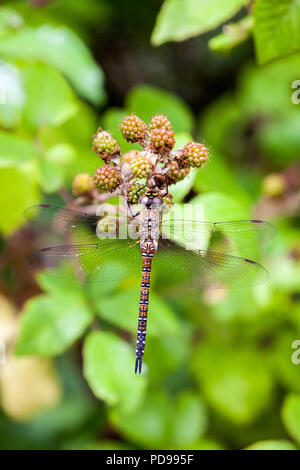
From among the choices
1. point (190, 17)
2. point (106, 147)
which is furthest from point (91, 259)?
point (190, 17)

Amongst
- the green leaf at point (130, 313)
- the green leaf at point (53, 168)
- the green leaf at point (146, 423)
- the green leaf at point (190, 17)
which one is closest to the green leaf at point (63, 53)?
the green leaf at point (53, 168)

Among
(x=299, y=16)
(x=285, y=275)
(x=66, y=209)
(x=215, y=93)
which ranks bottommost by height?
(x=285, y=275)

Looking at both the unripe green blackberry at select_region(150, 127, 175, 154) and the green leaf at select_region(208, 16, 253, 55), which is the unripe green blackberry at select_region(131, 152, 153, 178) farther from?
the green leaf at select_region(208, 16, 253, 55)

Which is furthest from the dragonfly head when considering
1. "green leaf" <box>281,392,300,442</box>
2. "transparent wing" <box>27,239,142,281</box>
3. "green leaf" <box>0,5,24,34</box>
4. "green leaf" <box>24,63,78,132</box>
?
"green leaf" <box>0,5,24,34</box>

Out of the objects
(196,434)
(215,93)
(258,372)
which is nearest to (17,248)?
(196,434)

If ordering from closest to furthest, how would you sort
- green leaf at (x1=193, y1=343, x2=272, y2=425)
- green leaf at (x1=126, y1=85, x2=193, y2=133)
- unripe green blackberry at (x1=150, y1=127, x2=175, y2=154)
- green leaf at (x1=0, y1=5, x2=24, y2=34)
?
unripe green blackberry at (x1=150, y1=127, x2=175, y2=154) < green leaf at (x1=0, y1=5, x2=24, y2=34) < green leaf at (x1=126, y1=85, x2=193, y2=133) < green leaf at (x1=193, y1=343, x2=272, y2=425)

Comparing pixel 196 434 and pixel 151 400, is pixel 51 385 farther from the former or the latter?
pixel 196 434

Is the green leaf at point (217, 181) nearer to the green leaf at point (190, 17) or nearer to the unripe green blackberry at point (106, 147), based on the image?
the green leaf at point (190, 17)
